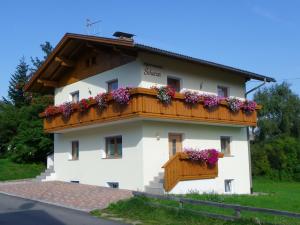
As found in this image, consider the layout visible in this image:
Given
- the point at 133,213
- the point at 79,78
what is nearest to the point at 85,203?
the point at 133,213

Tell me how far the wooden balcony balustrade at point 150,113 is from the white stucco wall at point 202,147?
1089 millimetres

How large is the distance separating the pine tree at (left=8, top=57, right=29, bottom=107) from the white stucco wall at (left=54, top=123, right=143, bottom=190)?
74.7 feet

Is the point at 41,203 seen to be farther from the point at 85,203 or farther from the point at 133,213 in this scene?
the point at 133,213

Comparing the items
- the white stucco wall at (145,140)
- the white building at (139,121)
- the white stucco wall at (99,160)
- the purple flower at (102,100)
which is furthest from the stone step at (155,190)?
the purple flower at (102,100)

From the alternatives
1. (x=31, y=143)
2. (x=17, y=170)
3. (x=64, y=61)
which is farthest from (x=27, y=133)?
(x=64, y=61)

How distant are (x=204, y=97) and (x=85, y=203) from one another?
25.3 feet

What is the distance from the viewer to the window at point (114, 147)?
61.5 ft

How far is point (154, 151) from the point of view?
17.5 meters

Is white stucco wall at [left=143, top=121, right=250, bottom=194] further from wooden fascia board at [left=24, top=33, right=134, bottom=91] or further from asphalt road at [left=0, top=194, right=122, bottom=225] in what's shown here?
asphalt road at [left=0, top=194, right=122, bottom=225]

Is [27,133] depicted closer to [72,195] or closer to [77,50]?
[77,50]

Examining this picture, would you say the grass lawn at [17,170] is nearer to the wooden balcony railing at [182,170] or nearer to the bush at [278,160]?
the wooden balcony railing at [182,170]

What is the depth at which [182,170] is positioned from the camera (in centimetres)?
1645

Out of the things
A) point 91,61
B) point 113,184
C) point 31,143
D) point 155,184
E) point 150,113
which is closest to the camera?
point 150,113

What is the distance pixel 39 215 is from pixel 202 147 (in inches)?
401
